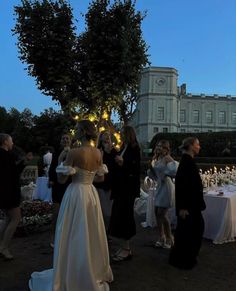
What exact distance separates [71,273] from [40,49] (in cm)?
1327

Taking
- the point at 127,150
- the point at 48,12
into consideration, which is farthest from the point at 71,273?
the point at 48,12

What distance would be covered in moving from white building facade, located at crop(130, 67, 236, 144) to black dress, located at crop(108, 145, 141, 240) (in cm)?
8925

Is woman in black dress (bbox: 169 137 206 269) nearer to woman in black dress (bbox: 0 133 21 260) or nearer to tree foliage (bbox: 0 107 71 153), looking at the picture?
woman in black dress (bbox: 0 133 21 260)

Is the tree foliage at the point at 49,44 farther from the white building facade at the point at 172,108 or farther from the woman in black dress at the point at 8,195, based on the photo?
the white building facade at the point at 172,108

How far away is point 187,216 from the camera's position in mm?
6711

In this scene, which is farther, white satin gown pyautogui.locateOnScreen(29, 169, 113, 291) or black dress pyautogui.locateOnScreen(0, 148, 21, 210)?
black dress pyautogui.locateOnScreen(0, 148, 21, 210)

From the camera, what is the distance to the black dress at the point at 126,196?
682 cm

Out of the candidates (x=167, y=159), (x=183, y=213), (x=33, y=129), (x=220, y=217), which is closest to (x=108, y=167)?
(x=167, y=159)

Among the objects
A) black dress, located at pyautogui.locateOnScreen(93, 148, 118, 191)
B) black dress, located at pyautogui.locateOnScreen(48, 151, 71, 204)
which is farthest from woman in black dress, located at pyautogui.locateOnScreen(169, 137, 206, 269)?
black dress, located at pyautogui.locateOnScreen(48, 151, 71, 204)

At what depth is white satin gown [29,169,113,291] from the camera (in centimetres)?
507

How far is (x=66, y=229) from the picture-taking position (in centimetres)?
515

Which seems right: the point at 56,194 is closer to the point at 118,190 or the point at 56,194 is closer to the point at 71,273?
the point at 118,190

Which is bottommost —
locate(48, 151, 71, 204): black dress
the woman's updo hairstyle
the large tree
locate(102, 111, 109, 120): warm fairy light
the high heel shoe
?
the high heel shoe

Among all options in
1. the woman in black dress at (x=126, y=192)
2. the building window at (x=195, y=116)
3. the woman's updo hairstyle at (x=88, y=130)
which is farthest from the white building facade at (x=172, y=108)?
the woman's updo hairstyle at (x=88, y=130)
